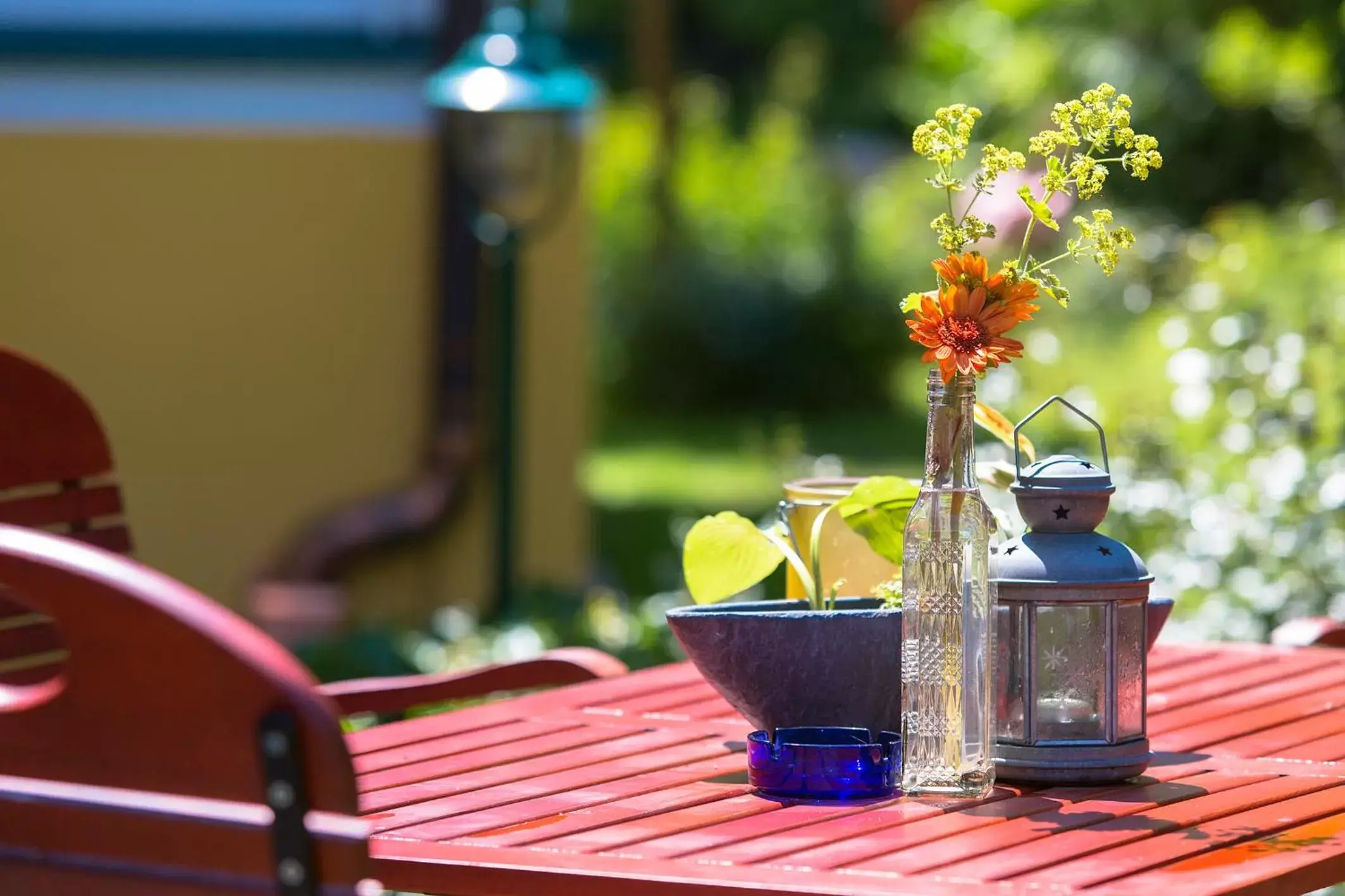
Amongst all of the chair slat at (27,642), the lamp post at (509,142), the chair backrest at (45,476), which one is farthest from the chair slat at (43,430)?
the lamp post at (509,142)

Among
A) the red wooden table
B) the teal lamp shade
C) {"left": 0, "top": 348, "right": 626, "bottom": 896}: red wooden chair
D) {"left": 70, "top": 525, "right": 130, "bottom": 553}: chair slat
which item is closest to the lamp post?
the teal lamp shade

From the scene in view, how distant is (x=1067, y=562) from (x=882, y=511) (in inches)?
8.3

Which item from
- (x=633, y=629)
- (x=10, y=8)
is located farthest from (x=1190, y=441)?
(x=10, y=8)

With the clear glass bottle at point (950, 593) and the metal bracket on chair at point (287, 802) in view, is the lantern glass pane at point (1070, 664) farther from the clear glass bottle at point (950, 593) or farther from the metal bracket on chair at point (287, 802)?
the metal bracket on chair at point (287, 802)

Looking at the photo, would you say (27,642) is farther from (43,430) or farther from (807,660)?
(807,660)

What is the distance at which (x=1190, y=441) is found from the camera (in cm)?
457

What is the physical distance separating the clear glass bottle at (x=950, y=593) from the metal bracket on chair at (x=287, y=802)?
64 centimetres

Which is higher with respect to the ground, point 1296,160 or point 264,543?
point 1296,160

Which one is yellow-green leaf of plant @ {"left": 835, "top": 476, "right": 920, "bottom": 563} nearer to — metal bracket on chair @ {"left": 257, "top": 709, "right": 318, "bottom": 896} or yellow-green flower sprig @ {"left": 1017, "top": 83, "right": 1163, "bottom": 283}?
yellow-green flower sprig @ {"left": 1017, "top": 83, "right": 1163, "bottom": 283}

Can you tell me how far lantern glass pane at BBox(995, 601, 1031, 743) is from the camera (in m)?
1.62

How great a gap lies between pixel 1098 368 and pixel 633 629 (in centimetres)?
141

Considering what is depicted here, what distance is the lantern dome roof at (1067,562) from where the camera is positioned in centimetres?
162

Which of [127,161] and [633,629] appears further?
[127,161]

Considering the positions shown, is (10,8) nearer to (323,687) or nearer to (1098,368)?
(1098,368)
